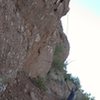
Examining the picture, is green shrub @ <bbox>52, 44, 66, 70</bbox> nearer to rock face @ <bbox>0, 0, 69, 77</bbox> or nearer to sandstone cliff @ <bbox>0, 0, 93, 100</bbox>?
sandstone cliff @ <bbox>0, 0, 93, 100</bbox>

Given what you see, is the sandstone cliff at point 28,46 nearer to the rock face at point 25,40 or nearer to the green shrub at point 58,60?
the rock face at point 25,40

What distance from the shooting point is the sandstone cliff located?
11531mm

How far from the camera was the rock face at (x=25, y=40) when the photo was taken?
11.5 m

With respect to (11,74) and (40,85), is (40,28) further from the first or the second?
(40,85)

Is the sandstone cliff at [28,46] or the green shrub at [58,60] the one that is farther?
the green shrub at [58,60]

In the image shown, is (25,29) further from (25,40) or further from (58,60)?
(58,60)

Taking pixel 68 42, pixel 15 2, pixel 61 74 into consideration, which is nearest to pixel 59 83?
pixel 61 74

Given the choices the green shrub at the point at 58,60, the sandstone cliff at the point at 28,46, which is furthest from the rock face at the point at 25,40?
the green shrub at the point at 58,60

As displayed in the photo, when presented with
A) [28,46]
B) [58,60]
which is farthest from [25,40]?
[58,60]

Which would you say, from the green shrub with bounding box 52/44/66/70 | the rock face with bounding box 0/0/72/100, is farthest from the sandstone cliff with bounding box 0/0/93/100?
the green shrub with bounding box 52/44/66/70

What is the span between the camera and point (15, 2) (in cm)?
1198

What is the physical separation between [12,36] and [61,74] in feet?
23.4

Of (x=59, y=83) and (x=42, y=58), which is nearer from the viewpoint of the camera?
(x=42, y=58)

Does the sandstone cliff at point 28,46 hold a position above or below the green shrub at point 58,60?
below
